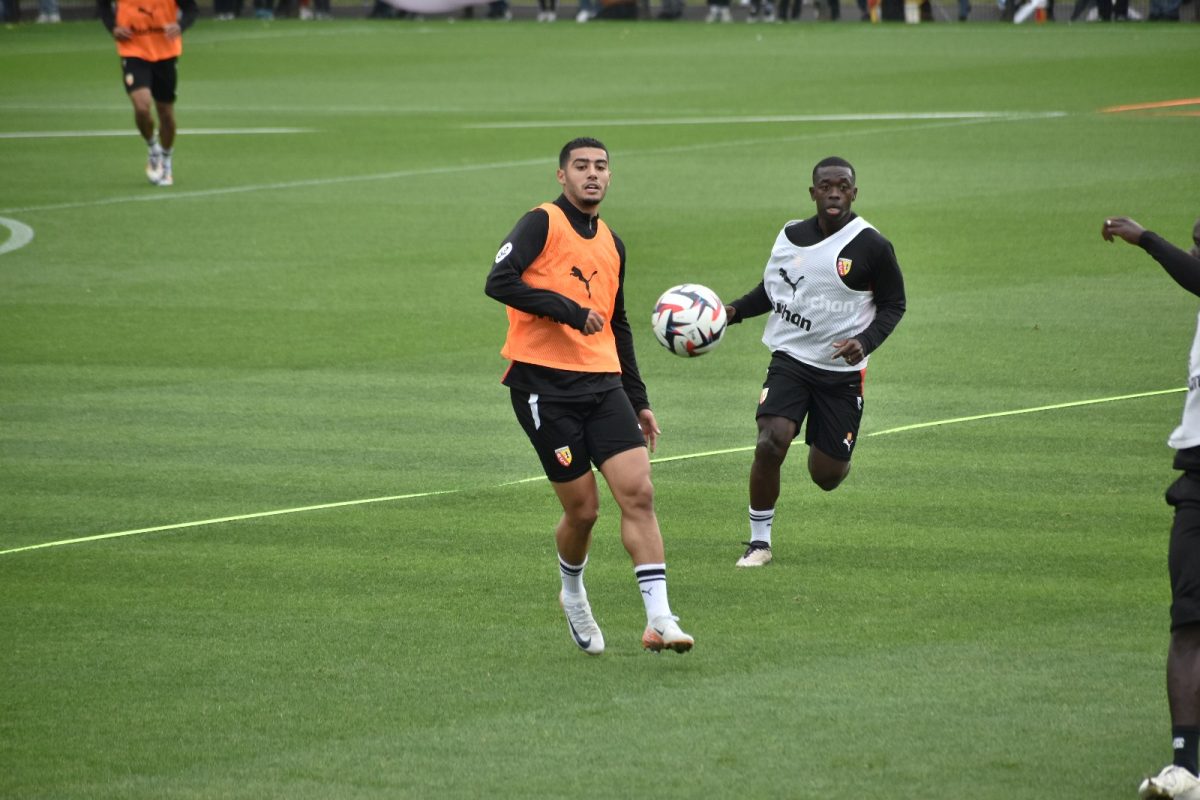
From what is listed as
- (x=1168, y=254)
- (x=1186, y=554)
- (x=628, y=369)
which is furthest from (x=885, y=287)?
(x=1186, y=554)

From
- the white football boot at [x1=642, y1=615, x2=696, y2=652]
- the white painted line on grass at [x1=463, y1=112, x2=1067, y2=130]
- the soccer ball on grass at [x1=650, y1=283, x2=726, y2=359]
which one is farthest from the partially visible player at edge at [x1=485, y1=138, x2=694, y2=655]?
the white painted line on grass at [x1=463, y1=112, x2=1067, y2=130]

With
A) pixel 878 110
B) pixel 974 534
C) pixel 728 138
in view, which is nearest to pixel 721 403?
pixel 974 534

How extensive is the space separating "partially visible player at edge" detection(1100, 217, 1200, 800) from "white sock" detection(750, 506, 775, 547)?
142 inches

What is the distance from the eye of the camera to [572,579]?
874cm

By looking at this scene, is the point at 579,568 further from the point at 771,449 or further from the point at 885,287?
the point at 885,287

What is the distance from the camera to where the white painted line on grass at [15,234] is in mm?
21953

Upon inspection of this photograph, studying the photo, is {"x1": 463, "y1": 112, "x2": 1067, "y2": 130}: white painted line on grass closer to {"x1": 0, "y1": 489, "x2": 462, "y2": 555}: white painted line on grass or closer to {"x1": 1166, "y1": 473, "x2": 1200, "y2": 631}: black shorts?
{"x1": 0, "y1": 489, "x2": 462, "y2": 555}: white painted line on grass

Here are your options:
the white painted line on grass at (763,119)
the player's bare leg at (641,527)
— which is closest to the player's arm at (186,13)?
the white painted line on grass at (763,119)

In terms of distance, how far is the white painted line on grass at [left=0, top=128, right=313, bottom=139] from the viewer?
1256 inches

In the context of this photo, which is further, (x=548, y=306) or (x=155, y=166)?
(x=155, y=166)

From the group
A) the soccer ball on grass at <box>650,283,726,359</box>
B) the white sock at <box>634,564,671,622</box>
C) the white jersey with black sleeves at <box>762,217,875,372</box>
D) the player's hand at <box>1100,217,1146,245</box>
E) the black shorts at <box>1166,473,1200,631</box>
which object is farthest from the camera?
the white jersey with black sleeves at <box>762,217,875,372</box>

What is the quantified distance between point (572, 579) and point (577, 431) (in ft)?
2.26

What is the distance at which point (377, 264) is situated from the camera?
20875 mm

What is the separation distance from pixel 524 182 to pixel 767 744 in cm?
1938
